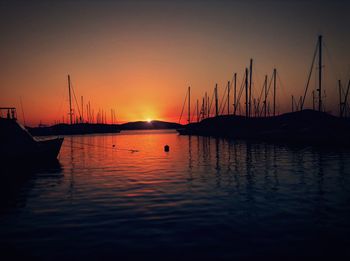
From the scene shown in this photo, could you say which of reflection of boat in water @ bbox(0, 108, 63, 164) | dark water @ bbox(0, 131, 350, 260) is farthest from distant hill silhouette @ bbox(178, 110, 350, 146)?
reflection of boat in water @ bbox(0, 108, 63, 164)

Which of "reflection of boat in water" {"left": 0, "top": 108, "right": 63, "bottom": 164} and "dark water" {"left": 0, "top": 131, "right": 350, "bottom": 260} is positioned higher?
"reflection of boat in water" {"left": 0, "top": 108, "right": 63, "bottom": 164}

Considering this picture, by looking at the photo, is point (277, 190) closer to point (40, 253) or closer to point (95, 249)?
point (95, 249)

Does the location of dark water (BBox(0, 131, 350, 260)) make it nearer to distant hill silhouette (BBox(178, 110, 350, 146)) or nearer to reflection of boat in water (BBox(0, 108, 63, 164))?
reflection of boat in water (BBox(0, 108, 63, 164))

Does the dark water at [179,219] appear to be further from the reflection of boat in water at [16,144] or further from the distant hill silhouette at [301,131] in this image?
the distant hill silhouette at [301,131]

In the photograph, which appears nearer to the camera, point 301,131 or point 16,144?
point 16,144

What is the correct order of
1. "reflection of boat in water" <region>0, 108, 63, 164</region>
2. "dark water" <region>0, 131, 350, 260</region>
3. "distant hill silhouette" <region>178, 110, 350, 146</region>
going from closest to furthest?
"dark water" <region>0, 131, 350, 260</region>
"reflection of boat in water" <region>0, 108, 63, 164</region>
"distant hill silhouette" <region>178, 110, 350, 146</region>

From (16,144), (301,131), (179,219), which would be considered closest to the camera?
(179,219)

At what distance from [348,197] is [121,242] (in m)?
10.4

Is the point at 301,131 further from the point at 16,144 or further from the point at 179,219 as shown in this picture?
the point at 179,219

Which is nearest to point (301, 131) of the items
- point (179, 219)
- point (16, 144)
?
point (16, 144)

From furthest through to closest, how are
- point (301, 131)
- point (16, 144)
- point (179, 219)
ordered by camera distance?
point (301, 131) → point (16, 144) → point (179, 219)

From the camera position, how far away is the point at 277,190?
48.8 feet

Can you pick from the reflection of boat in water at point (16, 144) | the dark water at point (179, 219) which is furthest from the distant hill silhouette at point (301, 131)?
the reflection of boat in water at point (16, 144)

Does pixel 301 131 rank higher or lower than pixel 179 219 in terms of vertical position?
higher
